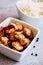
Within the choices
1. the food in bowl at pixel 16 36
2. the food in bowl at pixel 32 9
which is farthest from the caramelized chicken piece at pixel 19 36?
the food in bowl at pixel 32 9

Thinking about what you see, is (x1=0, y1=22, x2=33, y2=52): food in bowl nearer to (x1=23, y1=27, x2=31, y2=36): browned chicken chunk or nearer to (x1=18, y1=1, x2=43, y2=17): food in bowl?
(x1=23, y1=27, x2=31, y2=36): browned chicken chunk

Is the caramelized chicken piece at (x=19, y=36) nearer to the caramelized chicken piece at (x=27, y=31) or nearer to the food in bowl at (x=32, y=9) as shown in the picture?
the caramelized chicken piece at (x=27, y=31)

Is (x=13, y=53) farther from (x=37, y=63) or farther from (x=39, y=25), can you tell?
(x=39, y=25)

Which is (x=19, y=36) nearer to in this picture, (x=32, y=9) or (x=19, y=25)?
(x=19, y=25)

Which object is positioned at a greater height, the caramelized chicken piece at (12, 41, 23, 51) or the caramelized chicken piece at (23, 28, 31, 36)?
the caramelized chicken piece at (23, 28, 31, 36)

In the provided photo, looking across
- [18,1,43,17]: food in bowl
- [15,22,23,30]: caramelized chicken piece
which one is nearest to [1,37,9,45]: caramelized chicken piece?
[15,22,23,30]: caramelized chicken piece

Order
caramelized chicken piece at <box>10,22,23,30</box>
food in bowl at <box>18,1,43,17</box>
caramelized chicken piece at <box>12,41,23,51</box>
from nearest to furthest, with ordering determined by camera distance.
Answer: caramelized chicken piece at <box>12,41,23,51</box>, caramelized chicken piece at <box>10,22,23,30</box>, food in bowl at <box>18,1,43,17</box>

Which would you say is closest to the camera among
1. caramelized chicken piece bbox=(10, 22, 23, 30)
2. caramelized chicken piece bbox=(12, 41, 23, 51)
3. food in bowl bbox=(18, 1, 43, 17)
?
caramelized chicken piece bbox=(12, 41, 23, 51)

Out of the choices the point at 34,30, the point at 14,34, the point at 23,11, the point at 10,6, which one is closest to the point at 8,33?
the point at 14,34
